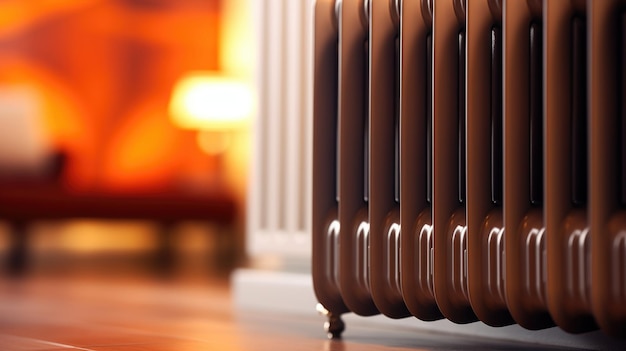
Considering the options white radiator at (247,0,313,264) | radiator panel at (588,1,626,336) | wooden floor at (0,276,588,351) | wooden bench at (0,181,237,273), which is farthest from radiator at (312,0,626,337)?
wooden bench at (0,181,237,273)

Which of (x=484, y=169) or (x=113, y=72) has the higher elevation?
(x=113, y=72)

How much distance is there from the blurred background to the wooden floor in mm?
2563

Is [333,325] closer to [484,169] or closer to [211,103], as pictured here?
[484,169]

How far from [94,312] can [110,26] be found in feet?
13.9

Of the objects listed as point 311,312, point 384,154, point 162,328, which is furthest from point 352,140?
point 311,312

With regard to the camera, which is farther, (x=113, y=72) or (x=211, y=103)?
(x=113, y=72)

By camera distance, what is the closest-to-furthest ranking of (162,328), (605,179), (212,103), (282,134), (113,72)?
(605,179), (162,328), (282,134), (212,103), (113,72)

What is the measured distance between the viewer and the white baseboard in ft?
4.47

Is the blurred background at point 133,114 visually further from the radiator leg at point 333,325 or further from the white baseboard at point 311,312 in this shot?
the radiator leg at point 333,325

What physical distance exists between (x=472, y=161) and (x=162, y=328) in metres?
0.72

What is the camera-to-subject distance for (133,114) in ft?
19.6

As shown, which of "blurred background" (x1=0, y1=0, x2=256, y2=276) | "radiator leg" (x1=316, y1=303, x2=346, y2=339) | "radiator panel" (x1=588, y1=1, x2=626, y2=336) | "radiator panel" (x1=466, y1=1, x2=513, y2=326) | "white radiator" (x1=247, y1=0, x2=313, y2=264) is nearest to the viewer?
"radiator panel" (x1=588, y1=1, x2=626, y2=336)

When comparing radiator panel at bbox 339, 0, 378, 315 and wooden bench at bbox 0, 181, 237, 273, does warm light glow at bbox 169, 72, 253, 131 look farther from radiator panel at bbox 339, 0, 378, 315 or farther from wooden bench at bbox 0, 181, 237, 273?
radiator panel at bbox 339, 0, 378, 315

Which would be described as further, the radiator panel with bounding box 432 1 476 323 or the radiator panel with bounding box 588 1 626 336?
the radiator panel with bounding box 432 1 476 323
